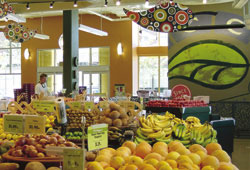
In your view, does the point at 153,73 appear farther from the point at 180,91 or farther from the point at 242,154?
the point at 242,154

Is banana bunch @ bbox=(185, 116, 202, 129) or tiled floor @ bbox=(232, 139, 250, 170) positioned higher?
banana bunch @ bbox=(185, 116, 202, 129)

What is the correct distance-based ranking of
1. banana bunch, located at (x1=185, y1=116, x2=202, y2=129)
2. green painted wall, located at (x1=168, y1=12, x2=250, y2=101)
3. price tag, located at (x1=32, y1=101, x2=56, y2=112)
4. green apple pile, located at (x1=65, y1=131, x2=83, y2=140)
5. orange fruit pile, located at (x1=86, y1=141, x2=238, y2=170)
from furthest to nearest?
Result: 1. green painted wall, located at (x1=168, y1=12, x2=250, y2=101)
2. price tag, located at (x1=32, y1=101, x2=56, y2=112)
3. banana bunch, located at (x1=185, y1=116, x2=202, y2=129)
4. green apple pile, located at (x1=65, y1=131, x2=83, y2=140)
5. orange fruit pile, located at (x1=86, y1=141, x2=238, y2=170)

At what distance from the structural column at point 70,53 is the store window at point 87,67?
422 centimetres

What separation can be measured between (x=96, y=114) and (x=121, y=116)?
0.62 meters

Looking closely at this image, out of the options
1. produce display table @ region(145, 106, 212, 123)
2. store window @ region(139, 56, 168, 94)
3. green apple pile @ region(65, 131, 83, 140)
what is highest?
store window @ region(139, 56, 168, 94)

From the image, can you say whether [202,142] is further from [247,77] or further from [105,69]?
[105,69]

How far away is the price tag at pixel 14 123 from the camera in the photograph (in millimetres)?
2916

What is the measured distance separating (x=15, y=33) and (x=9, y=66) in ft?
31.0

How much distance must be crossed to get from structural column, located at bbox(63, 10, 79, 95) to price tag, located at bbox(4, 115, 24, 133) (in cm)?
896

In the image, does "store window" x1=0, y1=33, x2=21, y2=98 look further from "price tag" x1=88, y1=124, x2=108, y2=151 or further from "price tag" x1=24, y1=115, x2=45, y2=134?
"price tag" x1=88, y1=124, x2=108, y2=151

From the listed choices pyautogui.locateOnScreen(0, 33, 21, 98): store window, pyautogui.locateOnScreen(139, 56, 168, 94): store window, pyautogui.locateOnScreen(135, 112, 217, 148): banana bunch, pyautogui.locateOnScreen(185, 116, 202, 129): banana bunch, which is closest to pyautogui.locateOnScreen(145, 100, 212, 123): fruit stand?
pyautogui.locateOnScreen(185, 116, 202, 129): banana bunch

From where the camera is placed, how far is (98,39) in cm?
→ 1631

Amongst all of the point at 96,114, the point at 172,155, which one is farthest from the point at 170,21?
the point at 172,155

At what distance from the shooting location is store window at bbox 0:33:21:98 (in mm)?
18812
